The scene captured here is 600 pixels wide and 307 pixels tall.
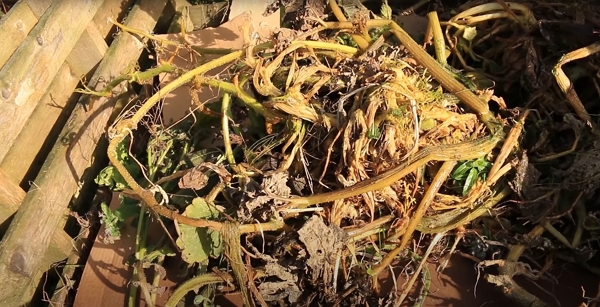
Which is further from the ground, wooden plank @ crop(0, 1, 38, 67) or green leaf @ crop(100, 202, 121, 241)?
wooden plank @ crop(0, 1, 38, 67)

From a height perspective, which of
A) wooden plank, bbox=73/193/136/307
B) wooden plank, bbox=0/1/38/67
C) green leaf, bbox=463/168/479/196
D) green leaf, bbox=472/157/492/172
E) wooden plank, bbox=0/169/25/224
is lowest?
green leaf, bbox=463/168/479/196

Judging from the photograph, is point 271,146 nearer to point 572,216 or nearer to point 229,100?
point 229,100

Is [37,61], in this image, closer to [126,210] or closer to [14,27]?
[14,27]

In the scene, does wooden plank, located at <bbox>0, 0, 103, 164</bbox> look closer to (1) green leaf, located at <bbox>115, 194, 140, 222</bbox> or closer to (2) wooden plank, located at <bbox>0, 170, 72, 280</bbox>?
(2) wooden plank, located at <bbox>0, 170, 72, 280</bbox>

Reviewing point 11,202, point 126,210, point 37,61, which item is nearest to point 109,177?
point 126,210

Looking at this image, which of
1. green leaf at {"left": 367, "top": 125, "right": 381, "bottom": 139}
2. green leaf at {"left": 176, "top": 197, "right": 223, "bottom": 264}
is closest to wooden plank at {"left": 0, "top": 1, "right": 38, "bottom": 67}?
green leaf at {"left": 176, "top": 197, "right": 223, "bottom": 264}

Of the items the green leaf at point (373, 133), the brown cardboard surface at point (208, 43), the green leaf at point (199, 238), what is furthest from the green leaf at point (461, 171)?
the brown cardboard surface at point (208, 43)

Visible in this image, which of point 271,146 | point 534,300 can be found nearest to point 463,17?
point 271,146
